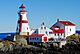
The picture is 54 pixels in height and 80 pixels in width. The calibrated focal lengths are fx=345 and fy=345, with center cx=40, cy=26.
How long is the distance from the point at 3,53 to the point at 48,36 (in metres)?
19.2

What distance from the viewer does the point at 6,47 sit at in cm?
Answer: 5106

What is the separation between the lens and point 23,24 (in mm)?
62562

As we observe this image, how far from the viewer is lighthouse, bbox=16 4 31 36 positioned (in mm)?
62500

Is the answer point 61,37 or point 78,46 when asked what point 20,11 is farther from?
point 78,46

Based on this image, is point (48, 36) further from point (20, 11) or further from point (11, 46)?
point (11, 46)

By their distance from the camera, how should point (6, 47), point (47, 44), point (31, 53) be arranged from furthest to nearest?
point (47, 44) < point (6, 47) < point (31, 53)

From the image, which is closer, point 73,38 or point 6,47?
point 6,47

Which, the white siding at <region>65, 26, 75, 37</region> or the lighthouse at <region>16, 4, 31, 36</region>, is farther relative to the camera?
the white siding at <region>65, 26, 75, 37</region>

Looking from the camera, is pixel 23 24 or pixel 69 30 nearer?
pixel 23 24

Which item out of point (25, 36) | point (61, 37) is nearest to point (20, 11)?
point (25, 36)

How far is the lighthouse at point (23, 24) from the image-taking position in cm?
6250

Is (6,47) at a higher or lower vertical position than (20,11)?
lower

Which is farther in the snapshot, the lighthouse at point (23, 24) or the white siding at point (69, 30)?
the white siding at point (69, 30)

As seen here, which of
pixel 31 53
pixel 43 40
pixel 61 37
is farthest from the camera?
pixel 61 37
